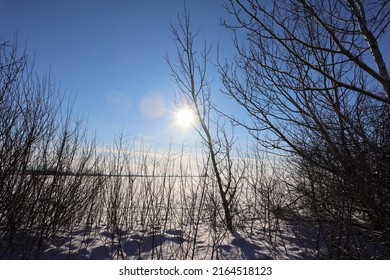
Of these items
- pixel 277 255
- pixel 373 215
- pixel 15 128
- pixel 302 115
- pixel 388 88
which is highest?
pixel 302 115

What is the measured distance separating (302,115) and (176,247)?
2.33 meters

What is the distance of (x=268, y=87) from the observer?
265 cm

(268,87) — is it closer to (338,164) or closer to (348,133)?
(348,133)

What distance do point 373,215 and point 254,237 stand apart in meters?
1.56

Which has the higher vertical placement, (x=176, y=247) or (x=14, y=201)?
(x=14, y=201)

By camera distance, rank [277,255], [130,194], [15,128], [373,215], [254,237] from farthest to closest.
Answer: [130,194] < [254,237] < [277,255] < [15,128] < [373,215]

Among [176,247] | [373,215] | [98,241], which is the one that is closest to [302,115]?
[373,215]

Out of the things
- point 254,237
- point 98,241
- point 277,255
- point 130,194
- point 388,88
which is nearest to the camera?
point 388,88

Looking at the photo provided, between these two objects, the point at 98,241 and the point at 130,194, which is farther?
the point at 130,194

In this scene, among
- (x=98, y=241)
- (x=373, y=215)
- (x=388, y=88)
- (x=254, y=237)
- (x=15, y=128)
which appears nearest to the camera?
(x=388, y=88)

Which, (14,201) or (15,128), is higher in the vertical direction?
(15,128)

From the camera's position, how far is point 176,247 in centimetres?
259

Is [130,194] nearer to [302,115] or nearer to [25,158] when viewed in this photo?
[25,158]

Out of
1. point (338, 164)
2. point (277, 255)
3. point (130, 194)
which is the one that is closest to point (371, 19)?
point (338, 164)
